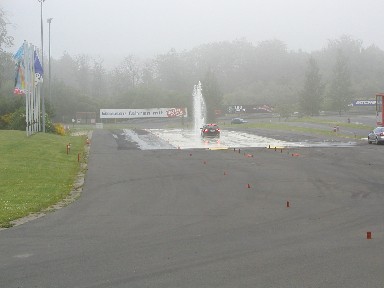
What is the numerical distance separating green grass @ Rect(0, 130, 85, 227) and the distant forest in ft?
179

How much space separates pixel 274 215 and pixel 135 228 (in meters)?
3.48

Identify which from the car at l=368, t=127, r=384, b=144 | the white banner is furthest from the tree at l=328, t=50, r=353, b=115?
the car at l=368, t=127, r=384, b=144

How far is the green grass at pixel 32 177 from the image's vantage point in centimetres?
1455

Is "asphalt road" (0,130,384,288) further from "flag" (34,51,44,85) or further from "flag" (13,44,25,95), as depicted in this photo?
"flag" (34,51,44,85)

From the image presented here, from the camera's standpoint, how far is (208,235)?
10844 millimetres

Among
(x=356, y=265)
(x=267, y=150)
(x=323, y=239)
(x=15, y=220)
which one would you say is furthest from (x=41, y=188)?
(x=267, y=150)

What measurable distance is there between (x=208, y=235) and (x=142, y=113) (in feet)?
305

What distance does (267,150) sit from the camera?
3453cm

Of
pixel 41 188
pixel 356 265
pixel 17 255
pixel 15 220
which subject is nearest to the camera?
pixel 356 265

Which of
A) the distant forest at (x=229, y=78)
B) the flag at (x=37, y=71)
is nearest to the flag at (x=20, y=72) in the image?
the flag at (x=37, y=71)

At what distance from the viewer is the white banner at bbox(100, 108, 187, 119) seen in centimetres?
9956

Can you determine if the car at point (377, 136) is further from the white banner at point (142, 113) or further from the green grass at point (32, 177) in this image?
the white banner at point (142, 113)

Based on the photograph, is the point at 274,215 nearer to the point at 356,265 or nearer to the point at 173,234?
the point at 173,234

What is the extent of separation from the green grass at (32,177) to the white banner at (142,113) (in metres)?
63.9
